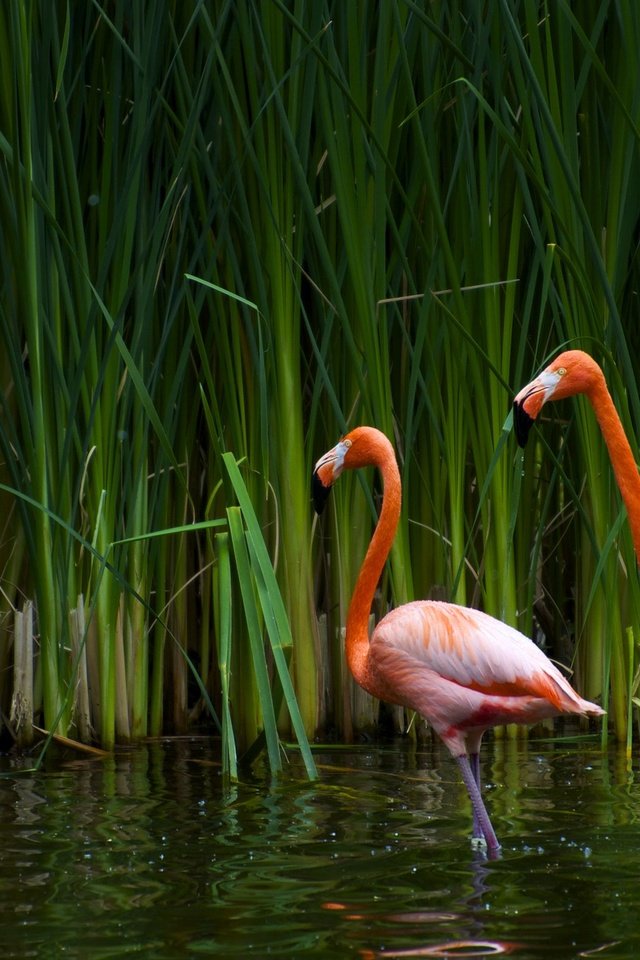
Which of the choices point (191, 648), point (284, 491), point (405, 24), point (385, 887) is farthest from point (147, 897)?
point (405, 24)

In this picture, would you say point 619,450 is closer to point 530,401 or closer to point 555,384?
point 555,384

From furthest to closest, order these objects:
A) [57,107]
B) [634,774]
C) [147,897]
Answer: [57,107] → [634,774] → [147,897]

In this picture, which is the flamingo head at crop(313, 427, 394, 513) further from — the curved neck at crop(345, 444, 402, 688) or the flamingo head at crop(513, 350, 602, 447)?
the flamingo head at crop(513, 350, 602, 447)

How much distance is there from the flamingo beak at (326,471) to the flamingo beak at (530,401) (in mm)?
735

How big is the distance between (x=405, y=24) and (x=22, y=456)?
198 centimetres

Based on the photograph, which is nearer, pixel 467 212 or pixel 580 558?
pixel 467 212

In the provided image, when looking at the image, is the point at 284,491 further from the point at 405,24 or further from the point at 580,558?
the point at 405,24

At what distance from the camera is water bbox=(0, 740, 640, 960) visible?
115 inches

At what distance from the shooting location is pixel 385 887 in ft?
11.0

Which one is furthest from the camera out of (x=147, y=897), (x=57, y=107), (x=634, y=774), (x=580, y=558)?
(x=580, y=558)

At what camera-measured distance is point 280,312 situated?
517 cm

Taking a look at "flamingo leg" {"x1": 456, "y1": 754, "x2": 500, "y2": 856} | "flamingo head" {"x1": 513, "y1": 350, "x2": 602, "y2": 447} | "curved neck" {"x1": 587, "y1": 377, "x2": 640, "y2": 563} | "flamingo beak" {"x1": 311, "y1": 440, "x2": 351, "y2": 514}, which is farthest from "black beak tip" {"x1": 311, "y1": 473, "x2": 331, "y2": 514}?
"flamingo leg" {"x1": 456, "y1": 754, "x2": 500, "y2": 856}

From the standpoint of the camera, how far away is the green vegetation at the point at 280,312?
484 cm

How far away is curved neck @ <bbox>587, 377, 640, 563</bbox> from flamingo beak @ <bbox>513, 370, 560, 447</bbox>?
7.8 inches
